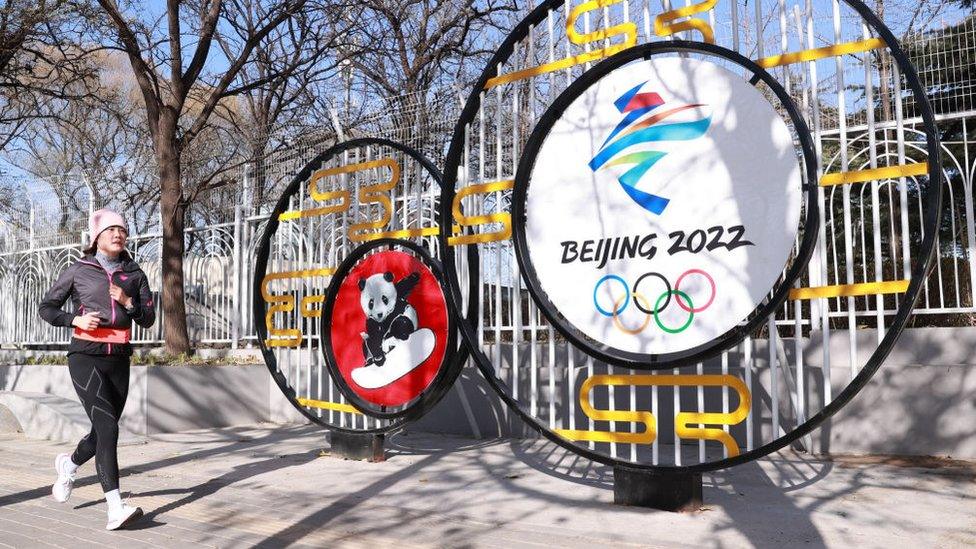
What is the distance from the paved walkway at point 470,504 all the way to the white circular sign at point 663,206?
111 cm

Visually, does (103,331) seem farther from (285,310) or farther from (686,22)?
(686,22)

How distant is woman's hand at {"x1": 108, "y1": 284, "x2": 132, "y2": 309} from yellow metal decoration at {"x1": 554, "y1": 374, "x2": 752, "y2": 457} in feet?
9.54

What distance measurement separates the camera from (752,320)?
452cm

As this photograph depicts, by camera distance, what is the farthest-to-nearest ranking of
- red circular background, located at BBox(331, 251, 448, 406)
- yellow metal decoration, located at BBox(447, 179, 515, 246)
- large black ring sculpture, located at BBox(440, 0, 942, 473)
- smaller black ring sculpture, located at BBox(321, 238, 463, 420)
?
red circular background, located at BBox(331, 251, 448, 406) < smaller black ring sculpture, located at BBox(321, 238, 463, 420) < yellow metal decoration, located at BBox(447, 179, 515, 246) < large black ring sculpture, located at BBox(440, 0, 942, 473)

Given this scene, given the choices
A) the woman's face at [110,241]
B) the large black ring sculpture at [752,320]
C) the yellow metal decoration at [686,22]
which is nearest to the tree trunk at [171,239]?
the woman's face at [110,241]

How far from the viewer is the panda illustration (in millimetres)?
6812

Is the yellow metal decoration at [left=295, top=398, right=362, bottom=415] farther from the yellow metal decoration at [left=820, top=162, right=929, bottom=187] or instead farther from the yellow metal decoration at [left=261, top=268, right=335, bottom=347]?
the yellow metal decoration at [left=820, top=162, right=929, bottom=187]

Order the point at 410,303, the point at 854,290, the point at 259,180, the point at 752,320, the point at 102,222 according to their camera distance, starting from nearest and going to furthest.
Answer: the point at 854,290 → the point at 752,320 → the point at 102,222 → the point at 410,303 → the point at 259,180

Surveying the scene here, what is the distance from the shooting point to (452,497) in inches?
220

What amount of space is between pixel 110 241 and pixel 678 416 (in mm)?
3769

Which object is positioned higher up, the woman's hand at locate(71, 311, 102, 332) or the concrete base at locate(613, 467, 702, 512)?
the woman's hand at locate(71, 311, 102, 332)

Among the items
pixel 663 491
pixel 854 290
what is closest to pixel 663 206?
pixel 854 290

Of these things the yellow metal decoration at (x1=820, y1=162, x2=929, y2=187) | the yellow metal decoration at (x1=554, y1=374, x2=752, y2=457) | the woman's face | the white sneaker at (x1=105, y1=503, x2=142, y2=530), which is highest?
the yellow metal decoration at (x1=820, y1=162, x2=929, y2=187)

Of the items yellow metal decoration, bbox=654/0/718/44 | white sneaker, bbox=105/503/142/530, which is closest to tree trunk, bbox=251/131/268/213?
white sneaker, bbox=105/503/142/530
